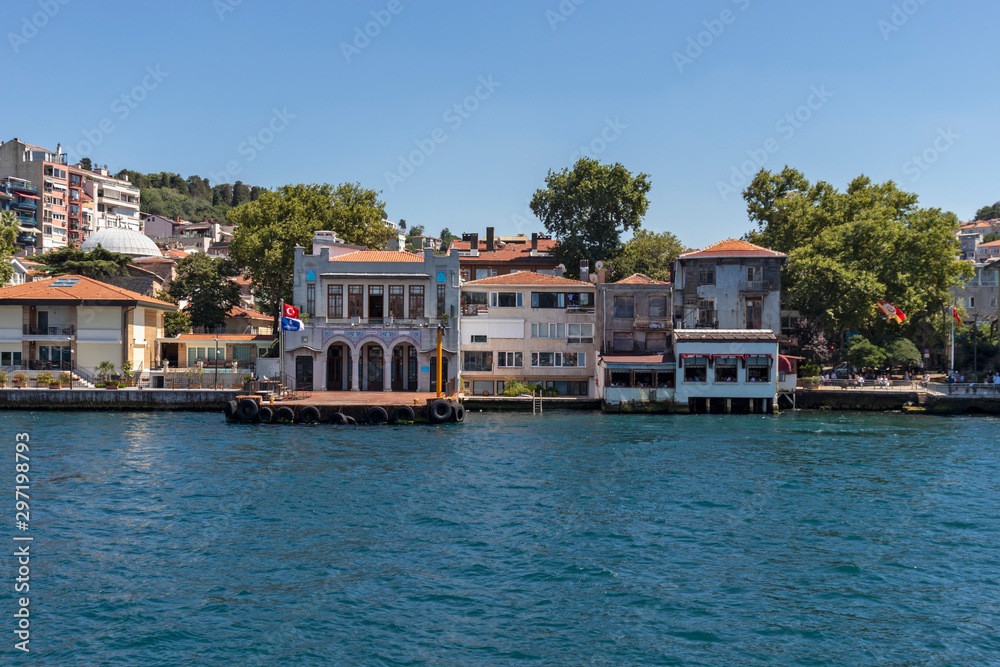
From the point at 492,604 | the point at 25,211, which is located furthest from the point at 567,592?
the point at 25,211

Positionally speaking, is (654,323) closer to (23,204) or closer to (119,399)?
(119,399)

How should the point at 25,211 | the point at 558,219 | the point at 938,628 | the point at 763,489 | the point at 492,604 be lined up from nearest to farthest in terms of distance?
1. the point at 938,628
2. the point at 492,604
3. the point at 763,489
4. the point at 558,219
5. the point at 25,211

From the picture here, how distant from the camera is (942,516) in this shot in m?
25.0

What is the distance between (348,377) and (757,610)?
133 feet

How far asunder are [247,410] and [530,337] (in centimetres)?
1901

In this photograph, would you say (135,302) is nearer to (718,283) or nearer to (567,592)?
(718,283)

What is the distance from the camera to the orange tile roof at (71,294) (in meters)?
54.8

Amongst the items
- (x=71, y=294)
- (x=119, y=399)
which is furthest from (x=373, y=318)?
(x=71, y=294)

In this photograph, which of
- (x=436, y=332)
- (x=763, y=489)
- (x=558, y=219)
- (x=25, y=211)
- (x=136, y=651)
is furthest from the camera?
(x=25, y=211)

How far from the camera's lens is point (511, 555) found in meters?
21.0

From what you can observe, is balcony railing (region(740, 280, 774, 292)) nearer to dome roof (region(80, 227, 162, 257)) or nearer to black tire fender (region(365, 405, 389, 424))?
black tire fender (region(365, 405, 389, 424))

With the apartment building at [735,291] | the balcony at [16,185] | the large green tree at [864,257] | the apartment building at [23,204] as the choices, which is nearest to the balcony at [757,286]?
the apartment building at [735,291]

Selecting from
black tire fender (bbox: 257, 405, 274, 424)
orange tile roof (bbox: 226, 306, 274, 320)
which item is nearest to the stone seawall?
black tire fender (bbox: 257, 405, 274, 424)

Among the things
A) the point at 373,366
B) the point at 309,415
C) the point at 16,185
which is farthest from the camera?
the point at 16,185
